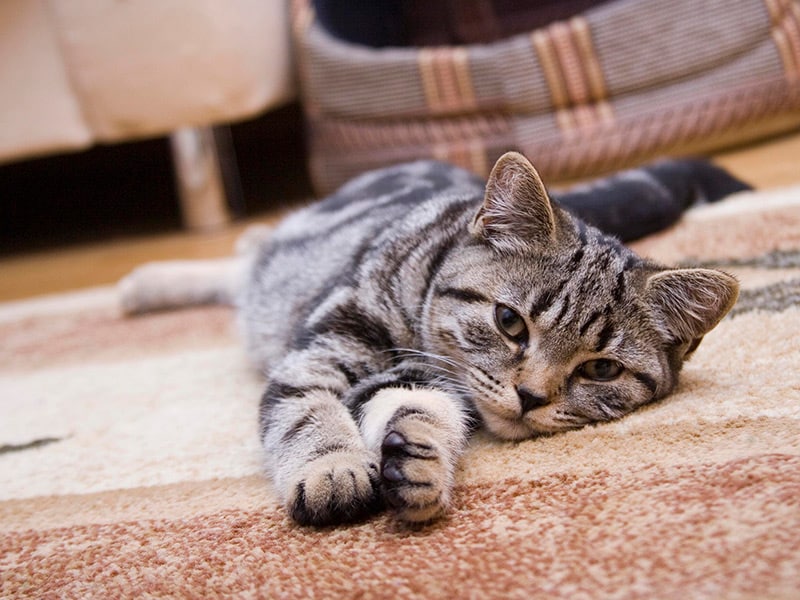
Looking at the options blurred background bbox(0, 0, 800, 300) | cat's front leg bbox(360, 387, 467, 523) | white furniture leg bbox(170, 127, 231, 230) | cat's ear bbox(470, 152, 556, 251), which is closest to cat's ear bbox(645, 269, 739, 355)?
cat's ear bbox(470, 152, 556, 251)

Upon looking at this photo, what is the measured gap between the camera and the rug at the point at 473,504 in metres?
0.67

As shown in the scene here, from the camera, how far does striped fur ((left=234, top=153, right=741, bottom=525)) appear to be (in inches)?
34.0

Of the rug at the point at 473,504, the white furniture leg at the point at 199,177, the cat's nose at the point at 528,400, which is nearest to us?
the rug at the point at 473,504

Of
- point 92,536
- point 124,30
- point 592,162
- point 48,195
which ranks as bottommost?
point 48,195

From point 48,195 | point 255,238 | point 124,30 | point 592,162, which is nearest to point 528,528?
point 255,238

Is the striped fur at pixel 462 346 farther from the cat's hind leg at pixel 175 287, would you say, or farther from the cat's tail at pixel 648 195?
the cat's hind leg at pixel 175 287

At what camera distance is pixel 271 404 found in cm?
106

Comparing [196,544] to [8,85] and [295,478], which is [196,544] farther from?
[8,85]

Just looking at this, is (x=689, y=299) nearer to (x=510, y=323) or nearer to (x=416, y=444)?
(x=510, y=323)

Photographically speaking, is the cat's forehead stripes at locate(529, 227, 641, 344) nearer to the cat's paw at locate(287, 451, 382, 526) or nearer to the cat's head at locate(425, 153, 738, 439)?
the cat's head at locate(425, 153, 738, 439)

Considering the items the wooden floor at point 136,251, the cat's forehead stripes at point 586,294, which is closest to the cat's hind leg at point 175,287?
the wooden floor at point 136,251

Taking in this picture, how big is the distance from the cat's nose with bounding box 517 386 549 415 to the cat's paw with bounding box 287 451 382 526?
8.3 inches

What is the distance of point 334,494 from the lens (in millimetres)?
829

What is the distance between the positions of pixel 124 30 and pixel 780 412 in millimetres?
2583
